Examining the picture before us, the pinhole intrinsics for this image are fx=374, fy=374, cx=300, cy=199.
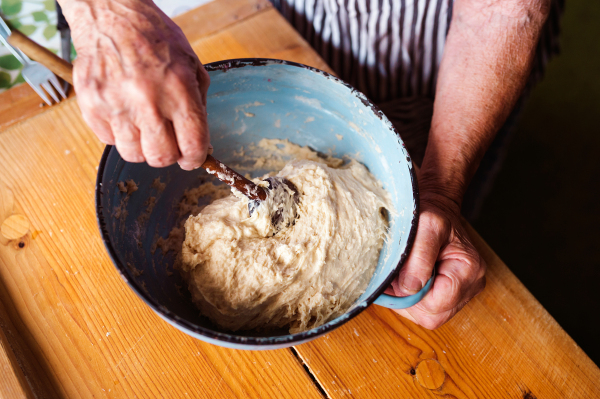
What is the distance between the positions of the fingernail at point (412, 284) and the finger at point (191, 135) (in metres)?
0.41

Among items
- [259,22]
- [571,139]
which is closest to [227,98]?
[259,22]

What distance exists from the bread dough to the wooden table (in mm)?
71

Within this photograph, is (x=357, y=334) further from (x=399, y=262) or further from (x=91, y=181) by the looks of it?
(x=91, y=181)

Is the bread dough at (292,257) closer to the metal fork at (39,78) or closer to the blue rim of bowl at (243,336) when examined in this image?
the blue rim of bowl at (243,336)

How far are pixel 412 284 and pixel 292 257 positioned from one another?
0.80 feet

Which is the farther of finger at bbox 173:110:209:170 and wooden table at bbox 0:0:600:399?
wooden table at bbox 0:0:600:399

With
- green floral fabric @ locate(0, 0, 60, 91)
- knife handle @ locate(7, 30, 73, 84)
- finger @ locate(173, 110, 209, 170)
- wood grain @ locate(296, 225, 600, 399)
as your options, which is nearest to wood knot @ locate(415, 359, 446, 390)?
wood grain @ locate(296, 225, 600, 399)

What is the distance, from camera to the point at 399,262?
0.62m

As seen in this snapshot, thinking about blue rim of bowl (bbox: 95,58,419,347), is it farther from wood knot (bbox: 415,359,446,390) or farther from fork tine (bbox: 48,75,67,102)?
fork tine (bbox: 48,75,67,102)

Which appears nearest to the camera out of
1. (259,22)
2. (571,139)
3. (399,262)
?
(399,262)

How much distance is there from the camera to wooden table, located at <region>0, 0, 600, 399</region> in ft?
2.34

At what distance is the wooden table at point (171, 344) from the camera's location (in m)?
0.71

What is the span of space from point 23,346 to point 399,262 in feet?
2.37

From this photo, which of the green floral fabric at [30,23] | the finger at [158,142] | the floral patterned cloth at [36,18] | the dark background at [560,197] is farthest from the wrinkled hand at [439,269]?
the green floral fabric at [30,23]
